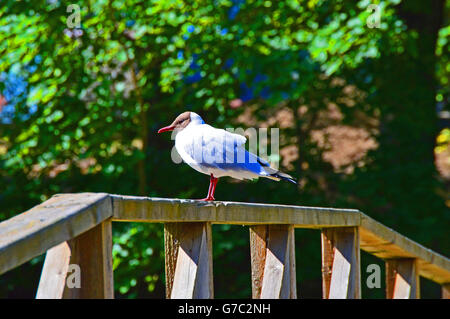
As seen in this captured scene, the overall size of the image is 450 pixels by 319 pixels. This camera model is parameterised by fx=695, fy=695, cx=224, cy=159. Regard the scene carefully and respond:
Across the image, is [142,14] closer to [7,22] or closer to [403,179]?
[7,22]

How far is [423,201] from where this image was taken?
8328mm

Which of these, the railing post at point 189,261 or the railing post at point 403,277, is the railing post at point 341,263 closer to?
the railing post at point 403,277

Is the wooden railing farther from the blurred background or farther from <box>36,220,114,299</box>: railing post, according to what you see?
the blurred background

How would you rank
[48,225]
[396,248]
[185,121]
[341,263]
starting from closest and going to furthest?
1. [48,225]
2. [341,263]
3. [396,248]
4. [185,121]

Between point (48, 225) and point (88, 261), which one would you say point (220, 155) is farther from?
point (48, 225)

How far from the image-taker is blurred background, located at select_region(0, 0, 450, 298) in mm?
6684

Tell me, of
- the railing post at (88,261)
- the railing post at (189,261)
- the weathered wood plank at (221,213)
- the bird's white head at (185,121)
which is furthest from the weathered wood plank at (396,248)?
the railing post at (88,261)

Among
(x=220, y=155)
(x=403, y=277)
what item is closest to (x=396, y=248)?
(x=403, y=277)

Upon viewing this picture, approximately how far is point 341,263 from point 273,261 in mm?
581

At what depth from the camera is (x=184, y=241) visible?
2176 millimetres

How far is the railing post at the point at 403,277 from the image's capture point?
3730 mm
